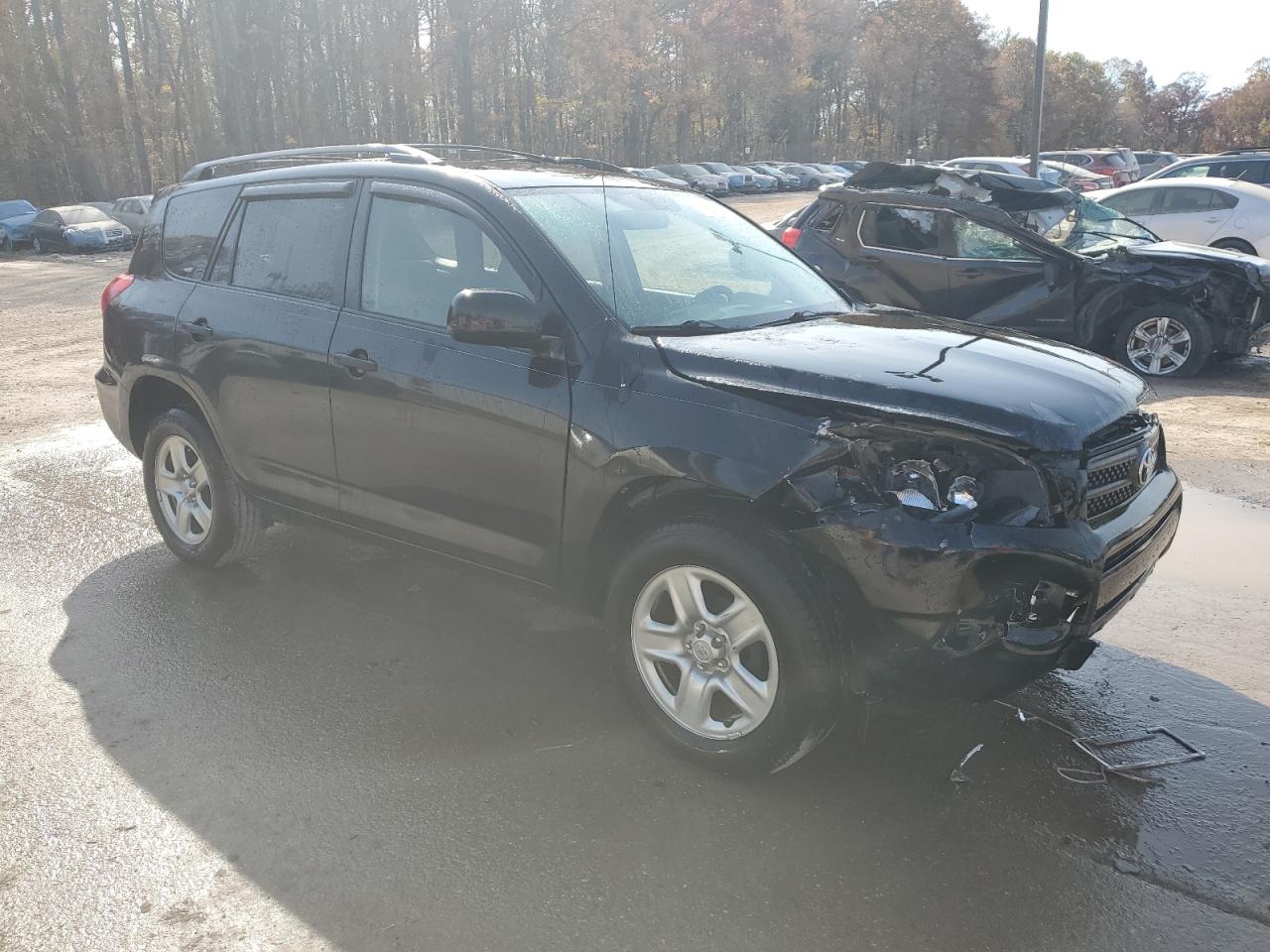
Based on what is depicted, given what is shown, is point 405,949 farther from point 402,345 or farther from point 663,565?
point 402,345

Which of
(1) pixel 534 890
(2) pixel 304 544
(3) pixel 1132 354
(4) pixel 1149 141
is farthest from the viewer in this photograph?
(4) pixel 1149 141

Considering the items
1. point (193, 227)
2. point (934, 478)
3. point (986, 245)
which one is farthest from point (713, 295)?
point (986, 245)

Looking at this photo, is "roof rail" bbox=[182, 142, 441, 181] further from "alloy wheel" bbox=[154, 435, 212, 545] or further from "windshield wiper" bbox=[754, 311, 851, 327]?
"windshield wiper" bbox=[754, 311, 851, 327]

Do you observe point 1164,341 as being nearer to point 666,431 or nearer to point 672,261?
point 672,261

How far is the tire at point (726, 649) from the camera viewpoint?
308cm

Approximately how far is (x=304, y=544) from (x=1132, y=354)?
7.42 metres

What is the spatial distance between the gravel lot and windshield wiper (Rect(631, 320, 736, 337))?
3.71ft

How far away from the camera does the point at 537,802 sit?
3303mm

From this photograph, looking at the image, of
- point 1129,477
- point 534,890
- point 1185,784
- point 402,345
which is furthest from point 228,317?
point 1185,784

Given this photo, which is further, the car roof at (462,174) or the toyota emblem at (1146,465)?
the car roof at (462,174)

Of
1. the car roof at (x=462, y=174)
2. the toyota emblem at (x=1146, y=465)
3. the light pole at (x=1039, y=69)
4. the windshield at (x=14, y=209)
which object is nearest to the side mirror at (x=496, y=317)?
the car roof at (x=462, y=174)

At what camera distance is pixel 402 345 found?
4.06m

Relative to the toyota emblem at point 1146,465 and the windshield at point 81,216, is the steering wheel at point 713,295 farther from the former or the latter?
the windshield at point 81,216

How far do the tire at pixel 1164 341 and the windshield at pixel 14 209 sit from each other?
3368 cm
